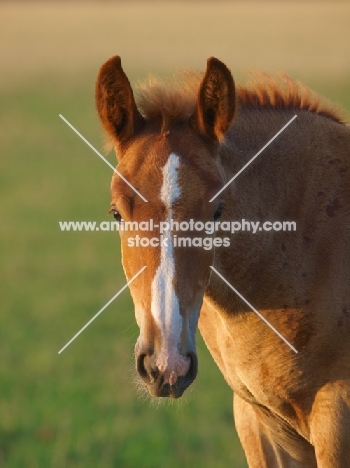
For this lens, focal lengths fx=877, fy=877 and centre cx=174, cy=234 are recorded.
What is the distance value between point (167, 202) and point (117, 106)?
0.68 m

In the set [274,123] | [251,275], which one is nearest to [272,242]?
[251,275]

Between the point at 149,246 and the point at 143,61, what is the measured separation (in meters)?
32.9

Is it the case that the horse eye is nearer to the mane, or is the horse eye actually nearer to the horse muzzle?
the mane

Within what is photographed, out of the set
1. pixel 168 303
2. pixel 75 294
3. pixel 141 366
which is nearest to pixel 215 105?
pixel 168 303

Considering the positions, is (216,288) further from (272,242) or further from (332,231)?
(332,231)

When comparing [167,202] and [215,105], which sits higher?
[215,105]

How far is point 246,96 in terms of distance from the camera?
14.7 ft

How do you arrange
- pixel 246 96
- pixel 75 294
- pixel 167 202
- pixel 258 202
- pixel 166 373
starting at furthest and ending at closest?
pixel 75 294
pixel 246 96
pixel 258 202
pixel 167 202
pixel 166 373

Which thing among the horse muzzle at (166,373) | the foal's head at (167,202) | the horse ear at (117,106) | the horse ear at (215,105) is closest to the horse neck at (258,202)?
the horse ear at (215,105)

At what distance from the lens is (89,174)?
814 inches

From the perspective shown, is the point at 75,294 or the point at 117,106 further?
the point at 75,294

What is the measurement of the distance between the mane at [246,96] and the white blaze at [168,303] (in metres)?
0.49

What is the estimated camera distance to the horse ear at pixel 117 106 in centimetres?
408

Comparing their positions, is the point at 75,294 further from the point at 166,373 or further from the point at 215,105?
the point at 166,373
